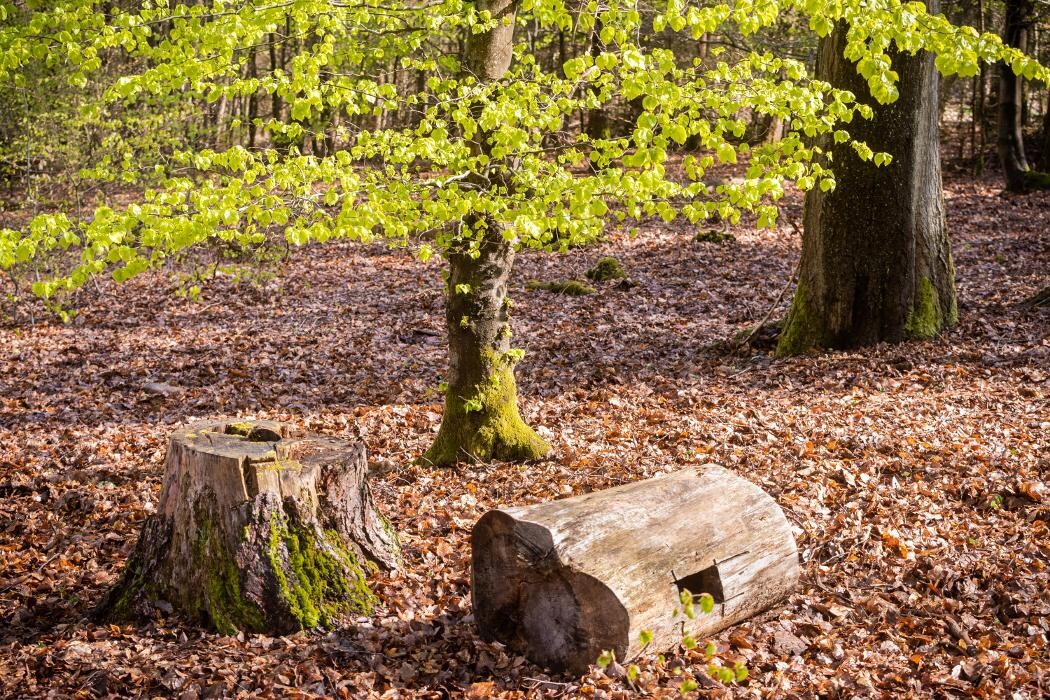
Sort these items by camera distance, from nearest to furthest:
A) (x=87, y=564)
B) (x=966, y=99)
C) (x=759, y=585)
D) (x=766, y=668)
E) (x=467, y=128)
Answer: (x=766, y=668), (x=759, y=585), (x=467, y=128), (x=87, y=564), (x=966, y=99)

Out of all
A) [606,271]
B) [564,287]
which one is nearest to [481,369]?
[564,287]

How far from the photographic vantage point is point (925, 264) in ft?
32.1

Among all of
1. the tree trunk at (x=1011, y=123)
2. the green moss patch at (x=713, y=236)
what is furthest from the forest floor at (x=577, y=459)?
the tree trunk at (x=1011, y=123)

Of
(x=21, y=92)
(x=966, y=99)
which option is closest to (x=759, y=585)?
(x=21, y=92)

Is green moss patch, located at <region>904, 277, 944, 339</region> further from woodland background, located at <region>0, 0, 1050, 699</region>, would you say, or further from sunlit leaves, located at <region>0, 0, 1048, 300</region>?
sunlit leaves, located at <region>0, 0, 1048, 300</region>

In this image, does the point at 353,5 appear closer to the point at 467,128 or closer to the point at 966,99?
the point at 467,128

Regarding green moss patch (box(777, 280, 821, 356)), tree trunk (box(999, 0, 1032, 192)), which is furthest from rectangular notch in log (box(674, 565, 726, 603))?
tree trunk (box(999, 0, 1032, 192))

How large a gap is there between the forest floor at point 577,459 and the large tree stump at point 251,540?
166 mm

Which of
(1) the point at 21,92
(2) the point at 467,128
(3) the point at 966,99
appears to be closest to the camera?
(2) the point at 467,128

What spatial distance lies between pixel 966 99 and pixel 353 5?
3007 centimetres

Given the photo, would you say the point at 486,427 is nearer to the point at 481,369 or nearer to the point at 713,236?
the point at 481,369

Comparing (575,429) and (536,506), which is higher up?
(536,506)

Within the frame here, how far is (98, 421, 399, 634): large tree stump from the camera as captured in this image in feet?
15.2

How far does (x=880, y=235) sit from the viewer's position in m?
9.50
